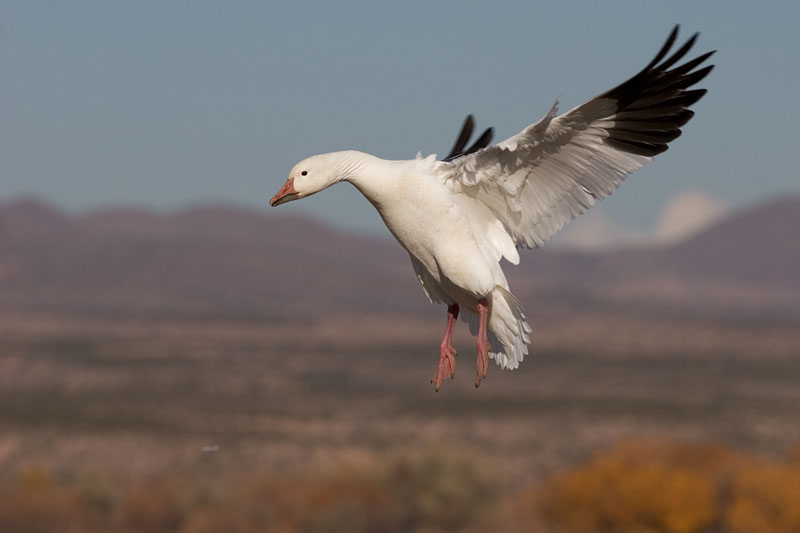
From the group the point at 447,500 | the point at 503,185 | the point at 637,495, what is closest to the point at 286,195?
the point at 503,185

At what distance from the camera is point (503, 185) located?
9562 mm

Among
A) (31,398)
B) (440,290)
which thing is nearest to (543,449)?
(31,398)

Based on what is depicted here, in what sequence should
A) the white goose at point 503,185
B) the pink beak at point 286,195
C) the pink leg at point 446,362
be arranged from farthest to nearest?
the pink leg at point 446,362, the white goose at point 503,185, the pink beak at point 286,195

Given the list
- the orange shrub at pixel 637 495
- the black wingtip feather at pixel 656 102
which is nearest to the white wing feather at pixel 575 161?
the black wingtip feather at pixel 656 102

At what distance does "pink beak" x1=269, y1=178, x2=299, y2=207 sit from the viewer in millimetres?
8571

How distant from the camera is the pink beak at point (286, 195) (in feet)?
28.1

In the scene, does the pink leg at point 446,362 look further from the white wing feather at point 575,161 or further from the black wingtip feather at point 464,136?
the black wingtip feather at point 464,136

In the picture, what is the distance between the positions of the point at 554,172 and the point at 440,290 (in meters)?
1.33

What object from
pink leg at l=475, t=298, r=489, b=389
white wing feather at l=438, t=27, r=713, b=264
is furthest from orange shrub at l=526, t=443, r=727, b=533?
pink leg at l=475, t=298, r=489, b=389

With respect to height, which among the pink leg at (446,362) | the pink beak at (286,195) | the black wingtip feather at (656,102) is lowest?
the pink leg at (446,362)

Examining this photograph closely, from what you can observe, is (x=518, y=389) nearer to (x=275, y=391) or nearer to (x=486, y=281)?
(x=275, y=391)

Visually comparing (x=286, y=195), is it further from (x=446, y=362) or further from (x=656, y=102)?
(x=656, y=102)

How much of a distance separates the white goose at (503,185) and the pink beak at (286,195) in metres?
0.01

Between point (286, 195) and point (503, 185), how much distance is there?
1.85 metres
